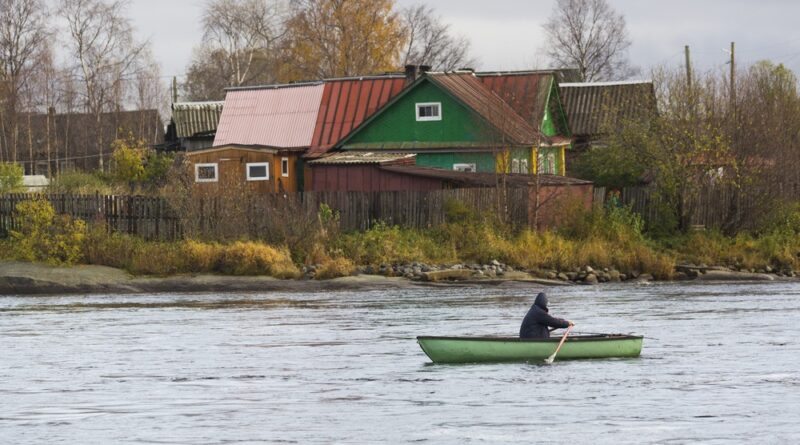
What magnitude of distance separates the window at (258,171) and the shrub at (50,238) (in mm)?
10498

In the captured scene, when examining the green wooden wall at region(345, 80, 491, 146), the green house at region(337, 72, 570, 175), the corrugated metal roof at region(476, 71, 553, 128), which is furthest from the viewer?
the corrugated metal roof at region(476, 71, 553, 128)

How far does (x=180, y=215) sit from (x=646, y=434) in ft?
99.4

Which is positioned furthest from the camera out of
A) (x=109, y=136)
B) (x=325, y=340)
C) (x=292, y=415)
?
(x=109, y=136)

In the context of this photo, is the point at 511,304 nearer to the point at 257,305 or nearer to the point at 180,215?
the point at 257,305

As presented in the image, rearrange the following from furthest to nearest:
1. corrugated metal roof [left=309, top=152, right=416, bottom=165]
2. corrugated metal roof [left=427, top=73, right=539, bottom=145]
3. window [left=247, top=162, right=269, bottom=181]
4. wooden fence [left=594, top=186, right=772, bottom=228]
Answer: window [left=247, top=162, right=269, bottom=181]
corrugated metal roof [left=427, top=73, right=539, bottom=145]
corrugated metal roof [left=309, top=152, right=416, bottom=165]
wooden fence [left=594, top=186, right=772, bottom=228]

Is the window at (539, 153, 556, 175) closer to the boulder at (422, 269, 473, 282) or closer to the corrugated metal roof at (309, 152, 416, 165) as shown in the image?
the corrugated metal roof at (309, 152, 416, 165)

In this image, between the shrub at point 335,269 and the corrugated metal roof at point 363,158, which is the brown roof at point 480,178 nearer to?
the corrugated metal roof at point 363,158

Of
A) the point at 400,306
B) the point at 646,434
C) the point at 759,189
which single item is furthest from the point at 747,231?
the point at 646,434

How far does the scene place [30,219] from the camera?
4806cm

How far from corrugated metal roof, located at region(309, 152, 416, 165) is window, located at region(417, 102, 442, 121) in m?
1.97

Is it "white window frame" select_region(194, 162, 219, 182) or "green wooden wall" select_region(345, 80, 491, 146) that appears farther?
"green wooden wall" select_region(345, 80, 491, 146)

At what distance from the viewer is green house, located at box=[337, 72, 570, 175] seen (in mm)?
55281

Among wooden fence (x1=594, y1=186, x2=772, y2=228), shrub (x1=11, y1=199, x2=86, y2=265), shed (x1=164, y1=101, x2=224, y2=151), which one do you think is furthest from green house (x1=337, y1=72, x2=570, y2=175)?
shed (x1=164, y1=101, x2=224, y2=151)

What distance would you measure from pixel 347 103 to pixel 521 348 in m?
36.4
